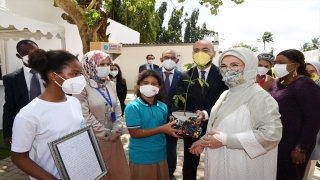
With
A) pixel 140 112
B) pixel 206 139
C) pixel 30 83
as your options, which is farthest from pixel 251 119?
pixel 30 83

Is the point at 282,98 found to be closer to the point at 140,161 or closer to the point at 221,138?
the point at 221,138

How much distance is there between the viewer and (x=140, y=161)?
2.41 metres

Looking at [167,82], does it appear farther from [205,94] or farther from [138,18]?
[138,18]

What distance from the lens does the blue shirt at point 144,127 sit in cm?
237

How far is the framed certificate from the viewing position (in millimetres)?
1266

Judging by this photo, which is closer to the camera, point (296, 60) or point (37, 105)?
point (37, 105)

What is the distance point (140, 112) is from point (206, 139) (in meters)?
0.85

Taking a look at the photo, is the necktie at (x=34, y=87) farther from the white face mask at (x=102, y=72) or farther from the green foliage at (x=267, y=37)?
the green foliage at (x=267, y=37)

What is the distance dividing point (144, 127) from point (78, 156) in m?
1.10

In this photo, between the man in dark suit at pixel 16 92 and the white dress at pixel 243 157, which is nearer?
the white dress at pixel 243 157

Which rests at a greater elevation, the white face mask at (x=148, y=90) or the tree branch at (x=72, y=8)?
the tree branch at (x=72, y=8)

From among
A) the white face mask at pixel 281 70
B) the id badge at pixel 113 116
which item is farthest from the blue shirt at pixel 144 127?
the white face mask at pixel 281 70

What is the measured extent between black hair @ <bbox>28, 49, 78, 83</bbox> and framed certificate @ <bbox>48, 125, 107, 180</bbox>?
536 mm

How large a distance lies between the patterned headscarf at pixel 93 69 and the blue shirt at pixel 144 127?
48 centimetres
